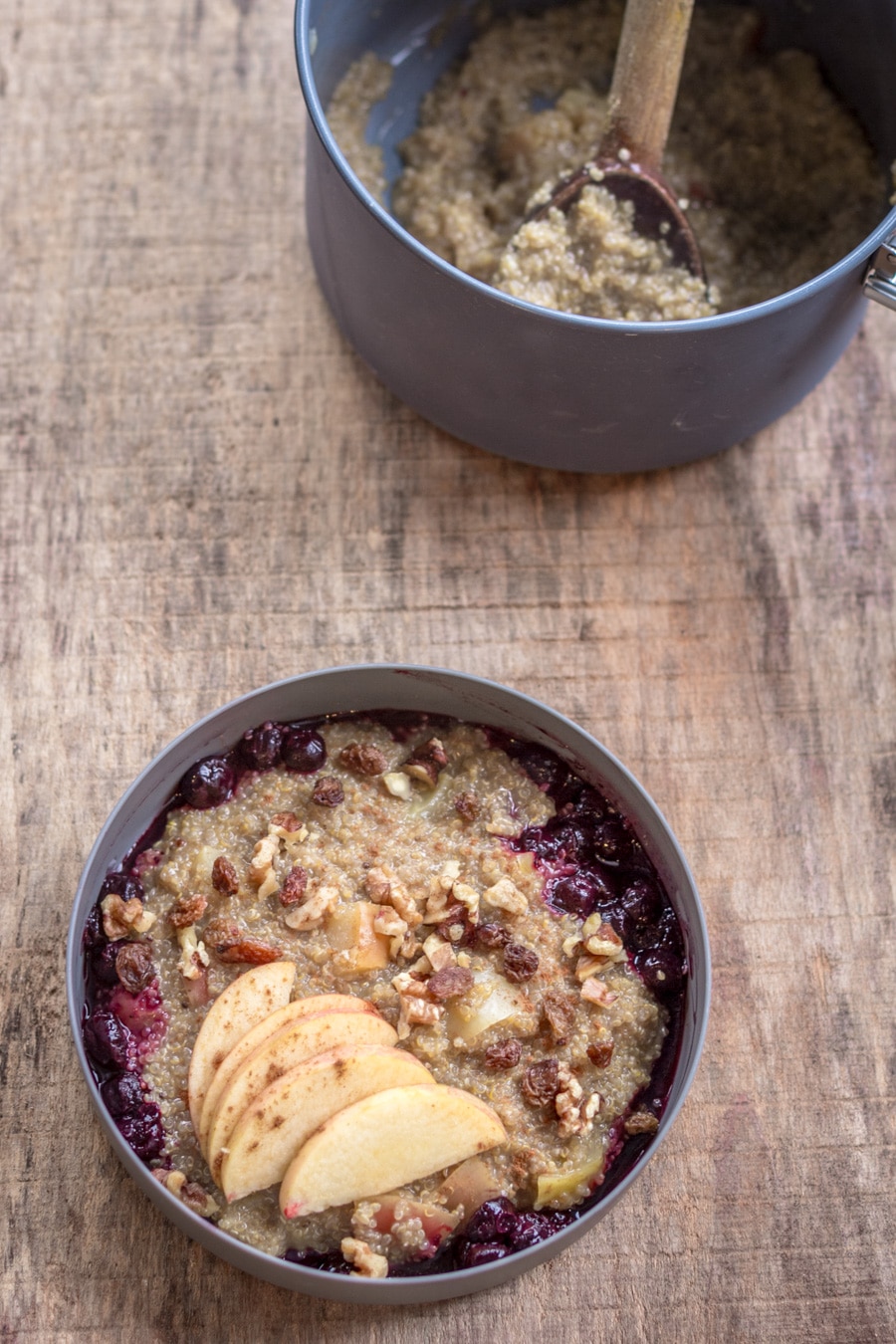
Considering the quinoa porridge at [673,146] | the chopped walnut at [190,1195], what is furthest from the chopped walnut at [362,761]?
the quinoa porridge at [673,146]

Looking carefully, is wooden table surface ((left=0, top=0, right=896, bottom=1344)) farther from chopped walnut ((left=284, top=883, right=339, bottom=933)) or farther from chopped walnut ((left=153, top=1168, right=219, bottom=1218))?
chopped walnut ((left=284, top=883, right=339, bottom=933))

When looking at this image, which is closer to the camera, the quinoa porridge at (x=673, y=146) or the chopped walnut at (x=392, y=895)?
the chopped walnut at (x=392, y=895)

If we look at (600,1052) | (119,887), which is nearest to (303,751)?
(119,887)

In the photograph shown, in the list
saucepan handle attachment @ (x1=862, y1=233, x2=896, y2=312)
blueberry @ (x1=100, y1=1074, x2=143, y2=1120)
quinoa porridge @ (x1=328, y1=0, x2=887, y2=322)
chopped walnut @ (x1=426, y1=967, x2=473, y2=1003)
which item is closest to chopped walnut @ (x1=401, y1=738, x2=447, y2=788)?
chopped walnut @ (x1=426, y1=967, x2=473, y2=1003)

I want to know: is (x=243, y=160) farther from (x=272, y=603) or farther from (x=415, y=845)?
(x=415, y=845)

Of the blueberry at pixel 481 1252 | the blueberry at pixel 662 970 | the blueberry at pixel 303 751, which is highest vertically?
the blueberry at pixel 303 751

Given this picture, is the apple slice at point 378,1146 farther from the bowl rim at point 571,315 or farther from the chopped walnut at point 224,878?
the bowl rim at point 571,315
